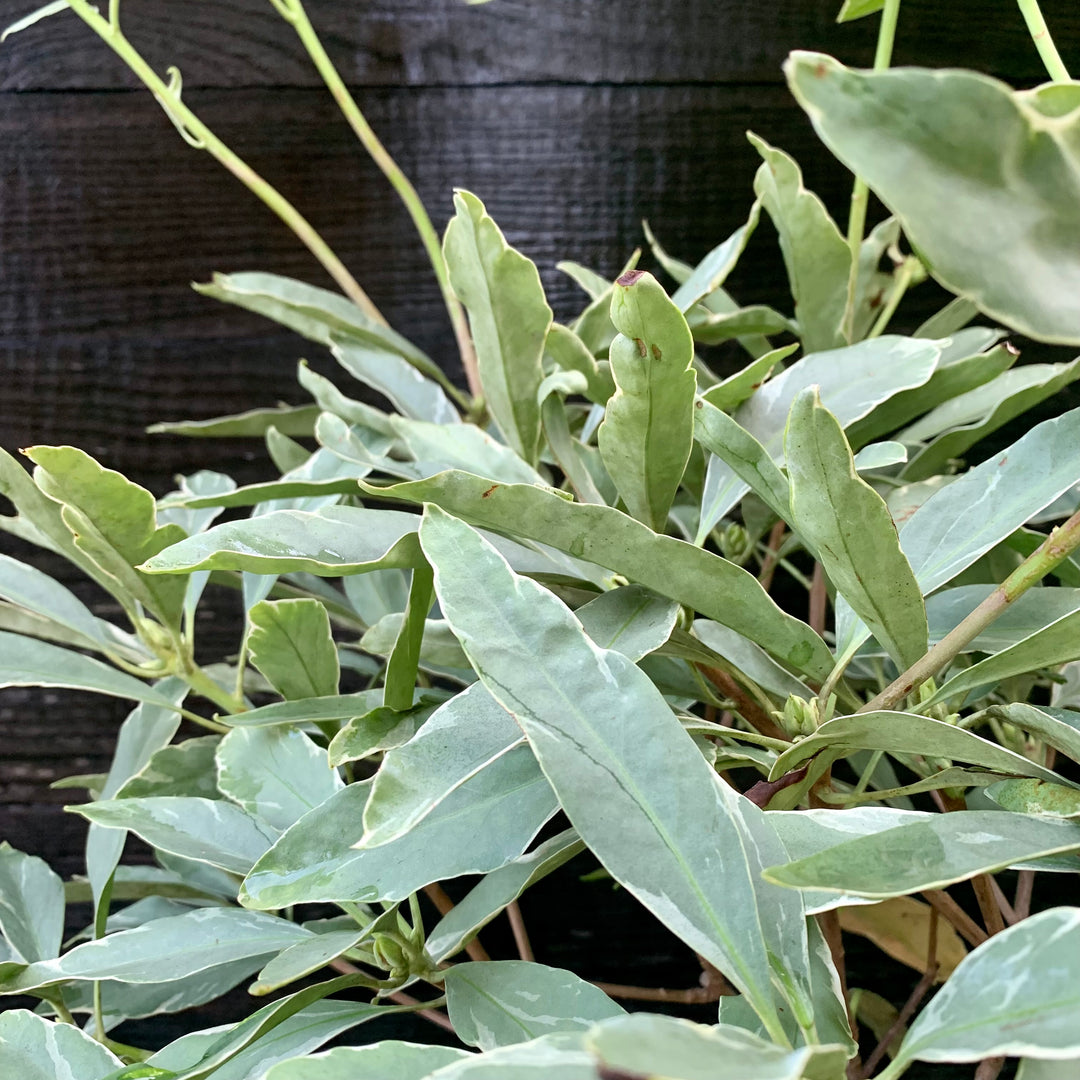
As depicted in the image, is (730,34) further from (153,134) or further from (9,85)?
(9,85)

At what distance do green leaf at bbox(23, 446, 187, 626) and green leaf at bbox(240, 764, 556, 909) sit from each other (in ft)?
0.43

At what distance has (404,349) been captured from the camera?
51 cm

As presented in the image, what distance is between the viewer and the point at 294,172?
2.30ft

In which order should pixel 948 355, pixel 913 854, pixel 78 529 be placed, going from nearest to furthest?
1. pixel 913 854
2. pixel 78 529
3. pixel 948 355

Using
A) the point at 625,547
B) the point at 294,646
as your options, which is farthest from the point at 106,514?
the point at 625,547

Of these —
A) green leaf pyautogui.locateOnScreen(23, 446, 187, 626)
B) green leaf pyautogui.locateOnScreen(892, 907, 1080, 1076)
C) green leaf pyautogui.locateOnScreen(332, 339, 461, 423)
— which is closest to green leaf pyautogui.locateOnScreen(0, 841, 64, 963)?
green leaf pyautogui.locateOnScreen(23, 446, 187, 626)

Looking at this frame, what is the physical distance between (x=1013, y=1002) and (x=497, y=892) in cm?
17

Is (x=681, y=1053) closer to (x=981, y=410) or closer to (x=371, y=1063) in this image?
(x=371, y=1063)

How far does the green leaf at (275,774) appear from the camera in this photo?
1.06 ft

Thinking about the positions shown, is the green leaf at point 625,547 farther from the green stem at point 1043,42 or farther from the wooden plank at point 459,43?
the wooden plank at point 459,43

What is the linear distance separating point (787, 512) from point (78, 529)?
0.81ft

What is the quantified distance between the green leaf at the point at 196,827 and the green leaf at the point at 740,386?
24 cm

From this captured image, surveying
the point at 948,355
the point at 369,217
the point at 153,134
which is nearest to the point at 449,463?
the point at 948,355

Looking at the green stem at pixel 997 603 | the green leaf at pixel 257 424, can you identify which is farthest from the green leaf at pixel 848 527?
the green leaf at pixel 257 424
